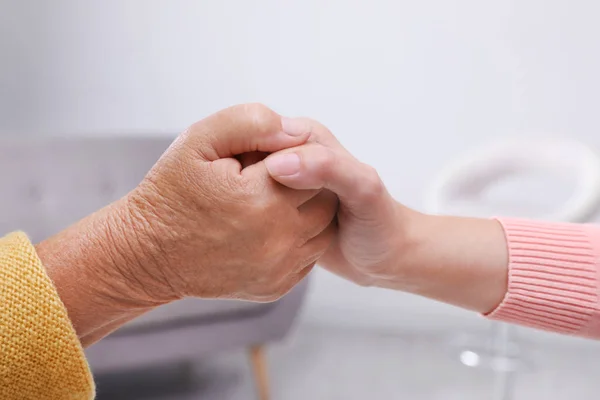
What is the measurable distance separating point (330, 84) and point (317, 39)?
0.59 feet

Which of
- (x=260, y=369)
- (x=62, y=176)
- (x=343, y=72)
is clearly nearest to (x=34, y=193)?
(x=62, y=176)

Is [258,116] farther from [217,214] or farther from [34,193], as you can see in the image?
[34,193]

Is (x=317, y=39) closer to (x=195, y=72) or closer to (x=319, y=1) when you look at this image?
(x=319, y=1)

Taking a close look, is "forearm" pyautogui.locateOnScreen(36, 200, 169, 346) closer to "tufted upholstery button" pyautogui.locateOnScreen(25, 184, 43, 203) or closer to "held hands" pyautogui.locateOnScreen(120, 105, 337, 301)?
"held hands" pyautogui.locateOnScreen(120, 105, 337, 301)

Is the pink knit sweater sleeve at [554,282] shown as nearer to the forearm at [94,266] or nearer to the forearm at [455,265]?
the forearm at [455,265]

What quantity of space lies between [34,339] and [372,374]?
5.47 feet

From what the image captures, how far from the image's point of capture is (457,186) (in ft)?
6.47

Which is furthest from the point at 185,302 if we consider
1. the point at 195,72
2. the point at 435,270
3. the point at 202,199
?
the point at 195,72

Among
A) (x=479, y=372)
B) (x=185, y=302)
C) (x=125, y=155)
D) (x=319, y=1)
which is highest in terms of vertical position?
(x=319, y=1)

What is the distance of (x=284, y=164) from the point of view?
747mm

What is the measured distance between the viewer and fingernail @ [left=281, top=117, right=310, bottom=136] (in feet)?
2.63

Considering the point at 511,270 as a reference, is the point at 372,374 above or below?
below

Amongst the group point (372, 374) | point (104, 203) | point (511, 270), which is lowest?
point (372, 374)

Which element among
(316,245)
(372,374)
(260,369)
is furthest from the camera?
(372,374)
